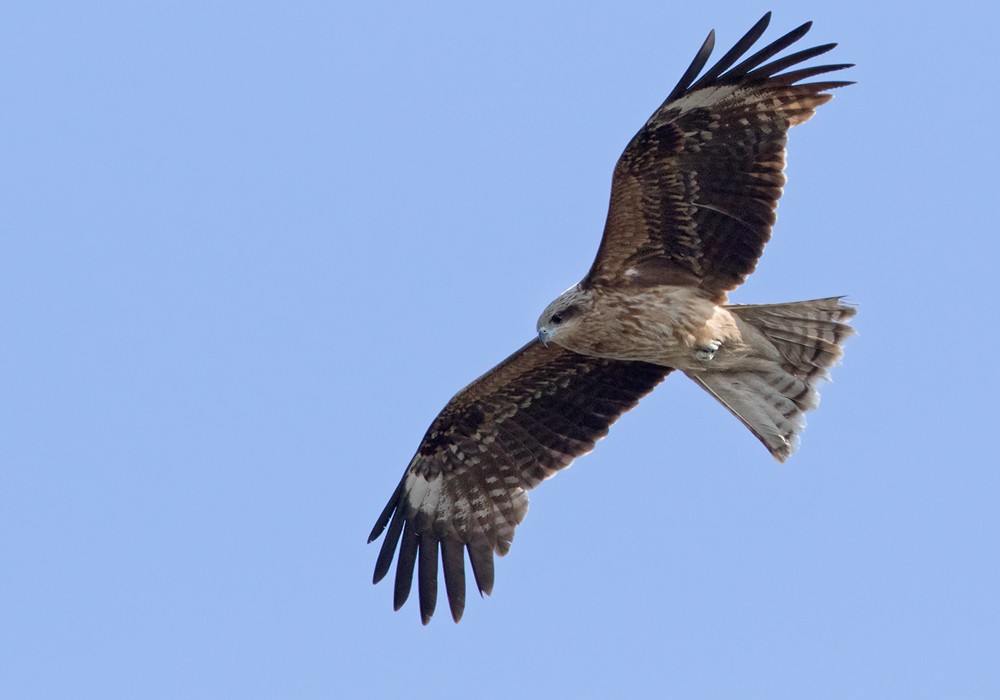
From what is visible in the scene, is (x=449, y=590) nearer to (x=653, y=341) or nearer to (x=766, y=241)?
(x=653, y=341)

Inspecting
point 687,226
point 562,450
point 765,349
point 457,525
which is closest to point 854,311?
point 765,349

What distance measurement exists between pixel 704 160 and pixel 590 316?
4.17 ft

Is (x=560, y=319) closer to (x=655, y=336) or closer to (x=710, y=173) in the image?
(x=655, y=336)

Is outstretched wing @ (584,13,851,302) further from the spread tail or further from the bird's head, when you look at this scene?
the spread tail

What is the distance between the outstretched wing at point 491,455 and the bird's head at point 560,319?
620mm

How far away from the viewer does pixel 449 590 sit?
418 inches

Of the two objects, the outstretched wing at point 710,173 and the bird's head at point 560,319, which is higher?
the outstretched wing at point 710,173

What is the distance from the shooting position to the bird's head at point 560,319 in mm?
9930

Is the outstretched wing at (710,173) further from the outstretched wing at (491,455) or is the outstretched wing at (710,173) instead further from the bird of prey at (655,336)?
the outstretched wing at (491,455)

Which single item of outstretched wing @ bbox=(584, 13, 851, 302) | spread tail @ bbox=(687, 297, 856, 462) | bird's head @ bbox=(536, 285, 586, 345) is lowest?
spread tail @ bbox=(687, 297, 856, 462)

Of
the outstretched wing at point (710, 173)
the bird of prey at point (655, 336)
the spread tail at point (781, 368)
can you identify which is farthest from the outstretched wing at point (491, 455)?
the outstretched wing at point (710, 173)

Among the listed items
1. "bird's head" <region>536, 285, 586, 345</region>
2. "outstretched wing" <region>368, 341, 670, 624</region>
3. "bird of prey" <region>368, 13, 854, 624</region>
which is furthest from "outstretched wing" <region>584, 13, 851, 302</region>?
"outstretched wing" <region>368, 341, 670, 624</region>

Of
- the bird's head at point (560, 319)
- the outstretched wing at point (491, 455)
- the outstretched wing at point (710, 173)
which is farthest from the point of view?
the outstretched wing at point (491, 455)

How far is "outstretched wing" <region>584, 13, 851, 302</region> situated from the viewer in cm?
940
